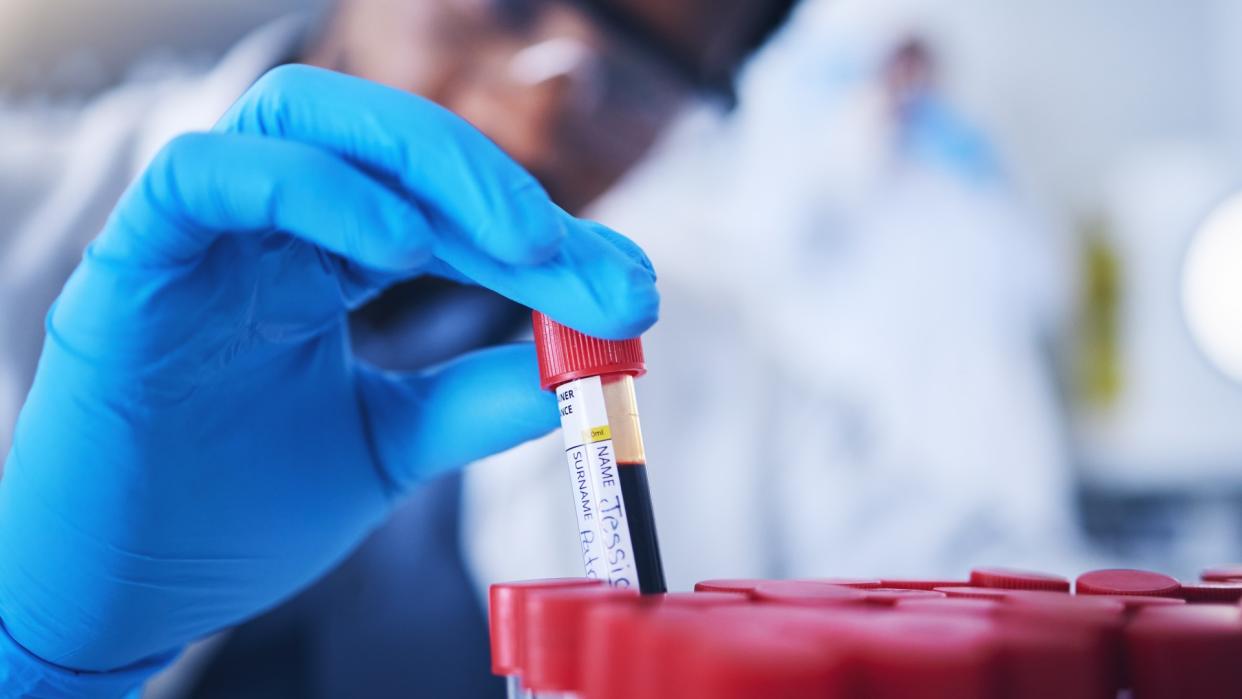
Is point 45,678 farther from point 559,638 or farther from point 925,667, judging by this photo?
point 925,667

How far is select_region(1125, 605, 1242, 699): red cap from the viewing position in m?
0.36

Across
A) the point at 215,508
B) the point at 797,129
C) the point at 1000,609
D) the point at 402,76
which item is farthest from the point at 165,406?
the point at 797,129

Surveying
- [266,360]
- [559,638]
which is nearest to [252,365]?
[266,360]

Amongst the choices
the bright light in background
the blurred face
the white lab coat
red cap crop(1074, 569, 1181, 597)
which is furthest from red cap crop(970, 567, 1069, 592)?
the bright light in background

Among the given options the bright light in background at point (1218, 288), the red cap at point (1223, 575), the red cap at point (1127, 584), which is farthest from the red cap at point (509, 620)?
the bright light in background at point (1218, 288)

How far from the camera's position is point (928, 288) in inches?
56.2

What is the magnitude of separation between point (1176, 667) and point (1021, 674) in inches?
3.7

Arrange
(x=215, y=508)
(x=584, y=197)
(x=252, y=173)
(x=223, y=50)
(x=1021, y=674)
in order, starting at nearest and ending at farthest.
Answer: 1. (x=1021, y=674)
2. (x=252, y=173)
3. (x=215, y=508)
4. (x=223, y=50)
5. (x=584, y=197)

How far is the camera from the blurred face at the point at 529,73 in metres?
1.14

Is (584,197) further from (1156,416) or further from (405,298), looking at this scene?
(1156,416)

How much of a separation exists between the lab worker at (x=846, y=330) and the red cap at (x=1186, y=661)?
2.92 feet

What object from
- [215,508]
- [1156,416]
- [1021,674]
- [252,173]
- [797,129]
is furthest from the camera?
[1156,416]

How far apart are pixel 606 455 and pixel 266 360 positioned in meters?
0.34

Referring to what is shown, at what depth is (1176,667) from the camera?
0.36 metres
